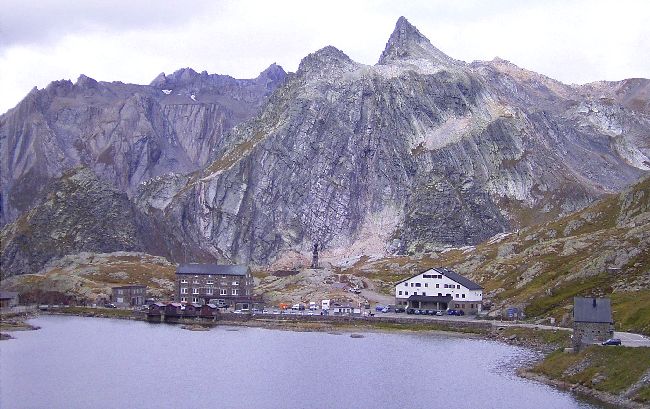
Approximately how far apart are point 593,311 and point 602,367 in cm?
1133

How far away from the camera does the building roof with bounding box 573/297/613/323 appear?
9525cm

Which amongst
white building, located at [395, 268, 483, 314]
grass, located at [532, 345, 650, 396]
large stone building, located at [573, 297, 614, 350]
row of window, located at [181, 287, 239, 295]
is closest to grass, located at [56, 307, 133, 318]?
row of window, located at [181, 287, 239, 295]

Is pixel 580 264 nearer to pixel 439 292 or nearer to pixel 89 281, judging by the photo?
pixel 439 292

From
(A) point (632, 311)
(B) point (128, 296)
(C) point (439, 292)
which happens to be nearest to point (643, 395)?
(A) point (632, 311)

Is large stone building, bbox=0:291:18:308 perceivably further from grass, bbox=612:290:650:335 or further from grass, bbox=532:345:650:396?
grass, bbox=612:290:650:335

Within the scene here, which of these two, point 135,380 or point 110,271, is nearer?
point 135,380

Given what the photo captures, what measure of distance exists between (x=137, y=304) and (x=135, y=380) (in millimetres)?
79282

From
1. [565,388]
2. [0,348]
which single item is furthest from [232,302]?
[565,388]

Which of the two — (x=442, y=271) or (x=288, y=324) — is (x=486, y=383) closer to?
(x=288, y=324)

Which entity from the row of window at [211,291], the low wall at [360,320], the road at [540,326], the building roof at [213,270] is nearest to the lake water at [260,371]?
the low wall at [360,320]

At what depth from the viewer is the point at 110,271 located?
19250 centimetres

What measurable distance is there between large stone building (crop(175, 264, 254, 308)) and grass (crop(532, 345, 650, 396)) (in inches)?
3213

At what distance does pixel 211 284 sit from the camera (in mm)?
171875

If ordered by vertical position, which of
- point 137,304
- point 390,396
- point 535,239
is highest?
point 535,239
